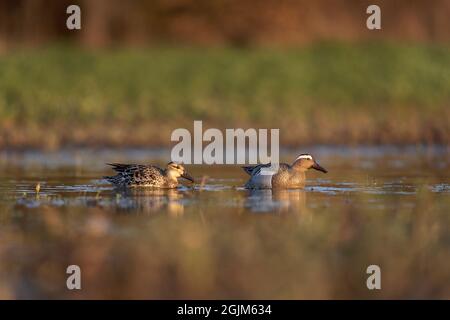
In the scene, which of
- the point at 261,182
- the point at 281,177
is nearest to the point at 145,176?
the point at 261,182

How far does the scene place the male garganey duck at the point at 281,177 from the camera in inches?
489

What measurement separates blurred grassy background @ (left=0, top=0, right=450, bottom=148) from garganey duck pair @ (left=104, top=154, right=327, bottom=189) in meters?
5.66

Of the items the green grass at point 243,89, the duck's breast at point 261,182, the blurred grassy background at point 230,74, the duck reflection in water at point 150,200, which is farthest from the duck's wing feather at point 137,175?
the green grass at point 243,89

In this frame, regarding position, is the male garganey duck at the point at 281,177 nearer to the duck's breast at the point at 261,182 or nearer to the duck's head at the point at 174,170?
the duck's breast at the point at 261,182

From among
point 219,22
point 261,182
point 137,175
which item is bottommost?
point 261,182

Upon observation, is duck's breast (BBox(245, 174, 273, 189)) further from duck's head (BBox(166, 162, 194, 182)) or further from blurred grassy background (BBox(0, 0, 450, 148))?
blurred grassy background (BBox(0, 0, 450, 148))

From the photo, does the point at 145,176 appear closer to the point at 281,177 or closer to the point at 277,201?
the point at 281,177

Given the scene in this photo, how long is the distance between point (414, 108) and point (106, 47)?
35.8ft

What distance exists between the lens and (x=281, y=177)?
41.0 ft

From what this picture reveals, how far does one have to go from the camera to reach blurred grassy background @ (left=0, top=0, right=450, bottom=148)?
750 inches

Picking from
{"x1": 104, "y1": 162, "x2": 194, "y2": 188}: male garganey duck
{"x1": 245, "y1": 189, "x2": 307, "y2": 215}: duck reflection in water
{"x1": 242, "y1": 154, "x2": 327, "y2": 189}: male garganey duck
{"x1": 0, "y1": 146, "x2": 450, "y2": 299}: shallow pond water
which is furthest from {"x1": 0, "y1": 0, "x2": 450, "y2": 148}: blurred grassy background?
{"x1": 245, "y1": 189, "x2": 307, "y2": 215}: duck reflection in water

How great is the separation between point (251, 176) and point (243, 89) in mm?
9979
